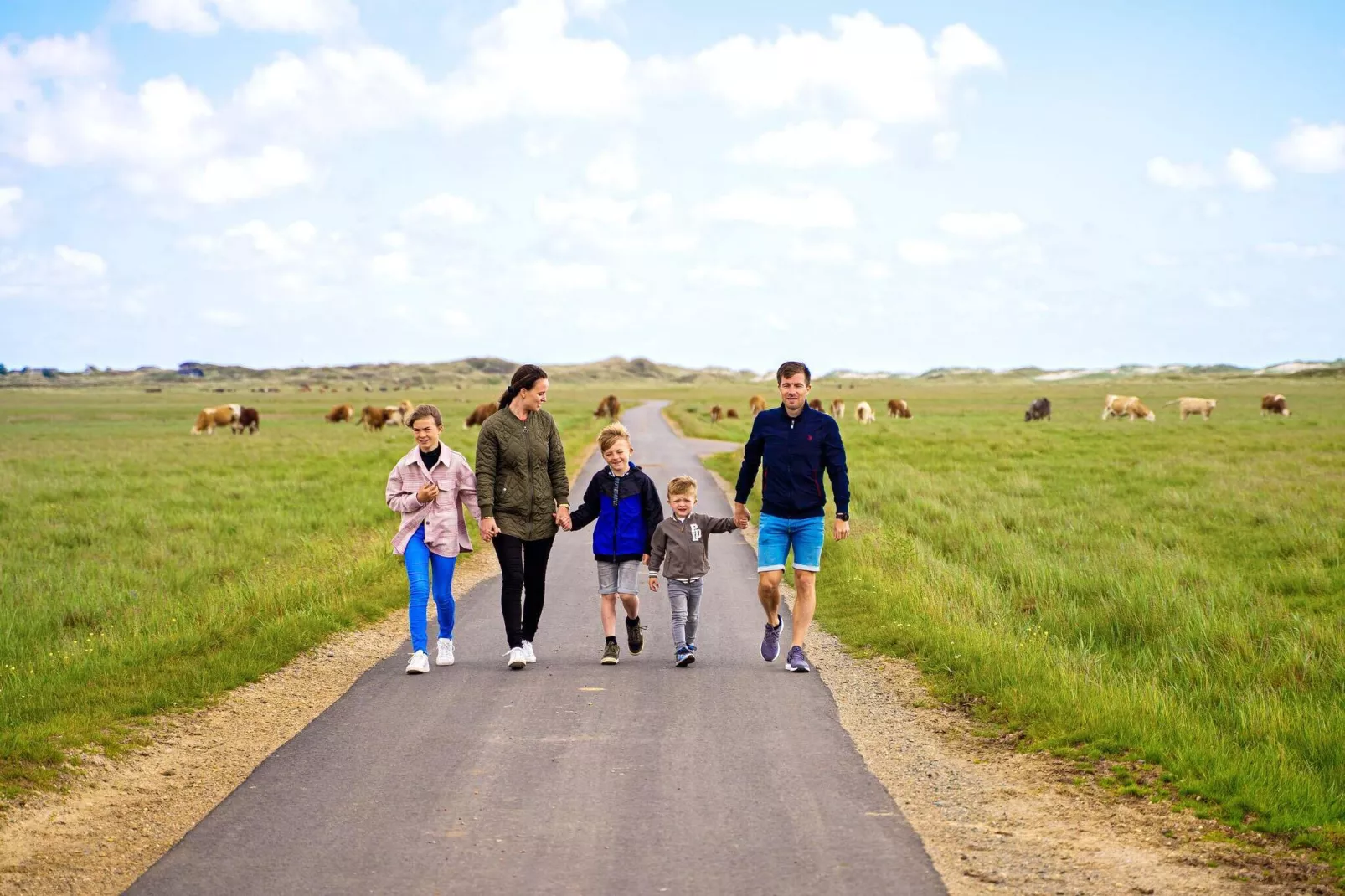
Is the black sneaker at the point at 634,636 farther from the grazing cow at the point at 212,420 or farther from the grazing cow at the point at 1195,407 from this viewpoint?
the grazing cow at the point at 1195,407

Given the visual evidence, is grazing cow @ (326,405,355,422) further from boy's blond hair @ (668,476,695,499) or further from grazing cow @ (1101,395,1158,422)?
boy's blond hair @ (668,476,695,499)

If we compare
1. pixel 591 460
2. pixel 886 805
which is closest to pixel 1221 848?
pixel 886 805

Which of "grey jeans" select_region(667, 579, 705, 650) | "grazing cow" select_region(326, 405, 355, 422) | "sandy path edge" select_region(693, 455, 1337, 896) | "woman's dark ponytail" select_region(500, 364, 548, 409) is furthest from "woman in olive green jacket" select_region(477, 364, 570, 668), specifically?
"grazing cow" select_region(326, 405, 355, 422)

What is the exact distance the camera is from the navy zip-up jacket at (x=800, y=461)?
7.82 metres

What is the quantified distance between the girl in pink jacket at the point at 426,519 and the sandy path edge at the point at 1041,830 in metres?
3.25

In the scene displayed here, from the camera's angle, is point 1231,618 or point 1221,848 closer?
point 1221,848

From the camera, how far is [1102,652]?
30.7 ft

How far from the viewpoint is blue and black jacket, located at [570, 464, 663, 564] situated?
8.23 metres

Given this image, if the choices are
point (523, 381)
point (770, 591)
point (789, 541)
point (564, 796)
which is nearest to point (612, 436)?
point (523, 381)

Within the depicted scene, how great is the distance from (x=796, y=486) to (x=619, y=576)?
5.08 ft

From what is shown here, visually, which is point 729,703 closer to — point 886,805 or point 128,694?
point 886,805

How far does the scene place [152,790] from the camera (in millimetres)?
5605

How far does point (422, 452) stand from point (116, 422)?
63643mm

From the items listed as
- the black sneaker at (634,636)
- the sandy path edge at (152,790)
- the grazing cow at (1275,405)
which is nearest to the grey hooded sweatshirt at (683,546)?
the black sneaker at (634,636)
